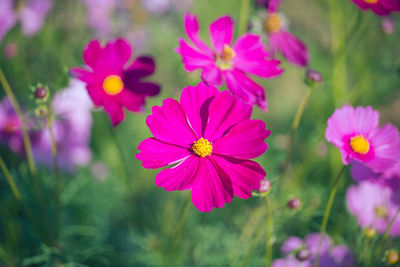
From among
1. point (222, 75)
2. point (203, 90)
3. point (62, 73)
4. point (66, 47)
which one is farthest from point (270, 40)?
point (66, 47)

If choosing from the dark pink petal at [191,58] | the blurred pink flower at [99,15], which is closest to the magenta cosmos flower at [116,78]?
Answer: the dark pink petal at [191,58]

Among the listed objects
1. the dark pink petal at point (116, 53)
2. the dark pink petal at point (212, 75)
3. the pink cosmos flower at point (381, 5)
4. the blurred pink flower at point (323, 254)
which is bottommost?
the blurred pink flower at point (323, 254)

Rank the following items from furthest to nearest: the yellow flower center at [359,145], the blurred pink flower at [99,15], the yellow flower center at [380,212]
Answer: the blurred pink flower at [99,15], the yellow flower center at [380,212], the yellow flower center at [359,145]

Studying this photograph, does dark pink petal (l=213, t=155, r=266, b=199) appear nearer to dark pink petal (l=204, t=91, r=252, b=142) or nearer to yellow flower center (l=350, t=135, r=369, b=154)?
dark pink petal (l=204, t=91, r=252, b=142)

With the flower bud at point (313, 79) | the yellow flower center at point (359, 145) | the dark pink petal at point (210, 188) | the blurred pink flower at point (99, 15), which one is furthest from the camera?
the blurred pink flower at point (99, 15)

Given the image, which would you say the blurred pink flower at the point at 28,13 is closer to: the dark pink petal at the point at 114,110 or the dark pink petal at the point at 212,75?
the dark pink petal at the point at 114,110

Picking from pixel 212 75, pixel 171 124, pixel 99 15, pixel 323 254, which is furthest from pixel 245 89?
pixel 99 15
